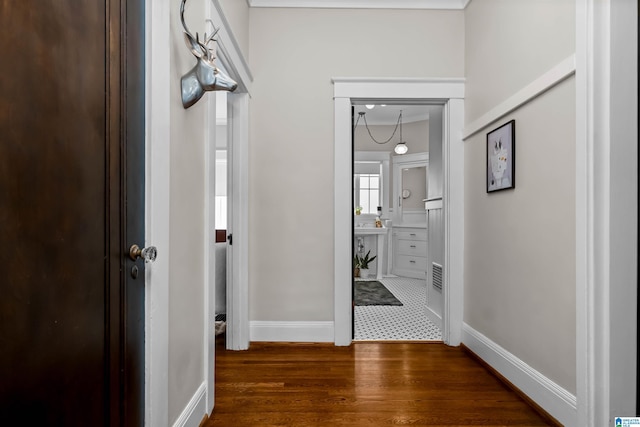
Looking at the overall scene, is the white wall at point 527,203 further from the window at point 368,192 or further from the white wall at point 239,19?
the window at point 368,192

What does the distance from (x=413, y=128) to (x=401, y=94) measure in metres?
3.27

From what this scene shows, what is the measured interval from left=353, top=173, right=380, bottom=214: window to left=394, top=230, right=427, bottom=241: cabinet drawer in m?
0.58

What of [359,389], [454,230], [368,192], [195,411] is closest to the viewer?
[195,411]

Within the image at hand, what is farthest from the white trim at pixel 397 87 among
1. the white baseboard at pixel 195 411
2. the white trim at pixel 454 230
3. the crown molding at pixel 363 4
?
the white baseboard at pixel 195 411

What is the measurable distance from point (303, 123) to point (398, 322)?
2.07 metres

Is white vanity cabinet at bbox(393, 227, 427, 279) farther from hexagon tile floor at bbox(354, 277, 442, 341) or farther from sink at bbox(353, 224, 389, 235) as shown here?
hexagon tile floor at bbox(354, 277, 442, 341)

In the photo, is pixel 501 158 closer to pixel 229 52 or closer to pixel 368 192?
pixel 229 52

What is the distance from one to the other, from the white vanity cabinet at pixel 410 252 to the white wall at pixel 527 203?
299 cm

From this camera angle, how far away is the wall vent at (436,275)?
10.6 feet

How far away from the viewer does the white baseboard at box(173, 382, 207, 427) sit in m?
1.47

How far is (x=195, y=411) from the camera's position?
1592 millimetres

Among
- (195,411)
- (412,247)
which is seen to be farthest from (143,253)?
(412,247)

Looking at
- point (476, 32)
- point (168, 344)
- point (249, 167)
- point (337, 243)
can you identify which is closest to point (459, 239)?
point (337, 243)

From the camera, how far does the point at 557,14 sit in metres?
1.72
